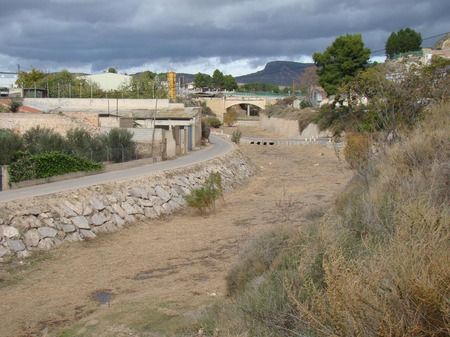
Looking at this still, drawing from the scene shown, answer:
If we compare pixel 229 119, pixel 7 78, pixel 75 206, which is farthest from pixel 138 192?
pixel 7 78

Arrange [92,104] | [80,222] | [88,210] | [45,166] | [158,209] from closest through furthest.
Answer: [80,222] → [88,210] → [158,209] → [45,166] → [92,104]

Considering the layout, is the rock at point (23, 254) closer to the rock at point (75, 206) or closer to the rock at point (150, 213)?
the rock at point (75, 206)

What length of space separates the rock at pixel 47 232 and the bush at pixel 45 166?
6.51m

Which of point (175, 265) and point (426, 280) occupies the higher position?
point (426, 280)

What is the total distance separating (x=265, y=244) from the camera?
1126 centimetres

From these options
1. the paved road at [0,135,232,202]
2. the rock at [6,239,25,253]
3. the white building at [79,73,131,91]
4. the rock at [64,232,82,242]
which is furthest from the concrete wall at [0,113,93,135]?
the white building at [79,73,131,91]

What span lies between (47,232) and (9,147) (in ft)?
31.4

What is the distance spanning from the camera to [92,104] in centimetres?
6688

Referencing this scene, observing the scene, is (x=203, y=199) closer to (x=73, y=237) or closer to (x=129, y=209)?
(x=129, y=209)

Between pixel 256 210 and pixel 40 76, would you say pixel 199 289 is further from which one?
pixel 40 76

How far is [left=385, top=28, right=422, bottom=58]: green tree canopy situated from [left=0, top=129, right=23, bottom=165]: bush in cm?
7222

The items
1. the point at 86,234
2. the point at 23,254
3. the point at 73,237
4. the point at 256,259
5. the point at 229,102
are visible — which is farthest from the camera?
the point at 229,102

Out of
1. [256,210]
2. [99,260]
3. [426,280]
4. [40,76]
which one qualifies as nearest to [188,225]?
[256,210]

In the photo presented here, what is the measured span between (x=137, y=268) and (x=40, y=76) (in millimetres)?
100817
